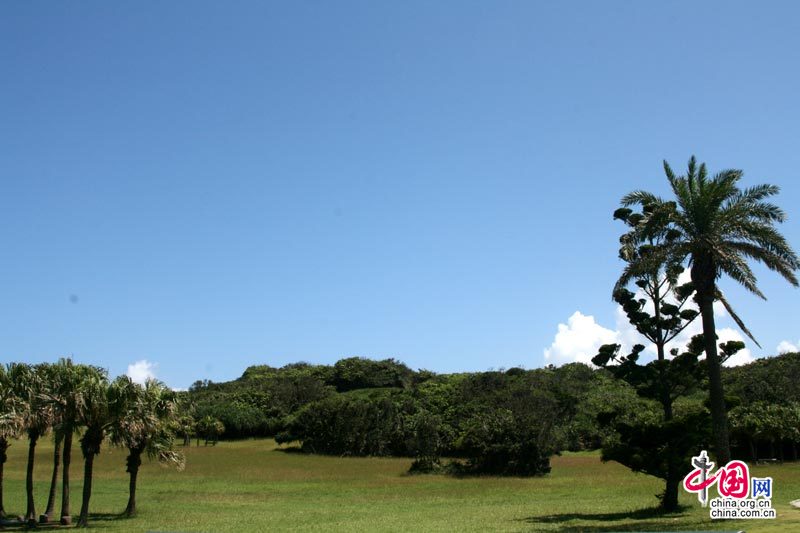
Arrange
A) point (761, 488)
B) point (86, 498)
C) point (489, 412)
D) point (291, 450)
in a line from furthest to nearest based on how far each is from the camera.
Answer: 1. point (291, 450)
2. point (489, 412)
3. point (86, 498)
4. point (761, 488)

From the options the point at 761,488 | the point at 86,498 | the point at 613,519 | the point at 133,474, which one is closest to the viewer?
the point at 761,488

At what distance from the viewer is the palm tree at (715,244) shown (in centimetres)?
2689

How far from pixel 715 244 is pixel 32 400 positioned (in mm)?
32189

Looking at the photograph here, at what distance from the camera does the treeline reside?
2461 inches

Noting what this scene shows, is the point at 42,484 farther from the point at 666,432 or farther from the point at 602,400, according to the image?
the point at 602,400

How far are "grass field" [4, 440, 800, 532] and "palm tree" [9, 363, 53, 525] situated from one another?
14.9 feet

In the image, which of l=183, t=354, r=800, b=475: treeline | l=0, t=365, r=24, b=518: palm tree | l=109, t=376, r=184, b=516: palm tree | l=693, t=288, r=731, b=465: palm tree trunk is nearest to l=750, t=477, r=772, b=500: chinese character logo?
l=693, t=288, r=731, b=465: palm tree trunk

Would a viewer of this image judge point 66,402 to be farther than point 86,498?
No

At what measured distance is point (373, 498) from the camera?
44.9 metres

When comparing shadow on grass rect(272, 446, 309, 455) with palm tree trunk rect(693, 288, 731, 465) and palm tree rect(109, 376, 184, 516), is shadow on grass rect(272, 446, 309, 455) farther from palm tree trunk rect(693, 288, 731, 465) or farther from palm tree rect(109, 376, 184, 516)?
palm tree trunk rect(693, 288, 731, 465)

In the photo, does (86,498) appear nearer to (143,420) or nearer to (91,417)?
(91,417)

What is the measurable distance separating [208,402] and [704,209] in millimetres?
104143

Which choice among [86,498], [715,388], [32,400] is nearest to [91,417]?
[32,400]

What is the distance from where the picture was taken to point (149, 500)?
147 feet
